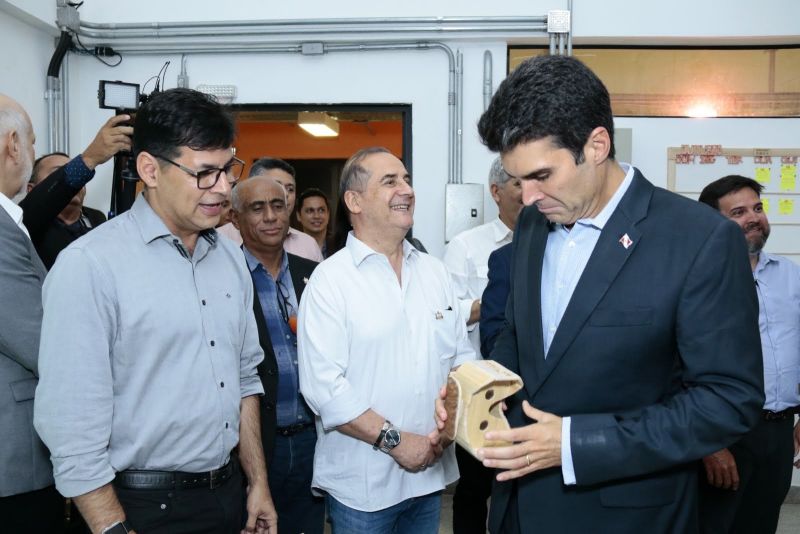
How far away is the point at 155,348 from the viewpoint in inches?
63.4

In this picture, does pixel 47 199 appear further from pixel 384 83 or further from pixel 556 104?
pixel 384 83

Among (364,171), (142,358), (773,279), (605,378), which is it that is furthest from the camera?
(773,279)

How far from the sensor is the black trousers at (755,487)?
265 cm

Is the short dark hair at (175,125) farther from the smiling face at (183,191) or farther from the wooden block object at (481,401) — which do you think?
the wooden block object at (481,401)

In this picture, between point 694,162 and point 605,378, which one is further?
point 694,162

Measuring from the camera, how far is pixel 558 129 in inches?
54.8

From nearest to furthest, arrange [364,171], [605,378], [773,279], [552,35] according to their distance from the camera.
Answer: [605,378] < [364,171] < [773,279] < [552,35]

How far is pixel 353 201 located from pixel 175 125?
0.75m

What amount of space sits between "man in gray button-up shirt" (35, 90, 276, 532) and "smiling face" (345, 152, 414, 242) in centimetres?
56

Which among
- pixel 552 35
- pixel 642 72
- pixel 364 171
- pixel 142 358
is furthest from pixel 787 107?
pixel 142 358

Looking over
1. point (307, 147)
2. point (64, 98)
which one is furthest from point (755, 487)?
point (307, 147)

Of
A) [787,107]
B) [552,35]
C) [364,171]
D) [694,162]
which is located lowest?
[364,171]

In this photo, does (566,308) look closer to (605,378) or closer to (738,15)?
(605,378)

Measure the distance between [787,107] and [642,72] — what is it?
996 millimetres
